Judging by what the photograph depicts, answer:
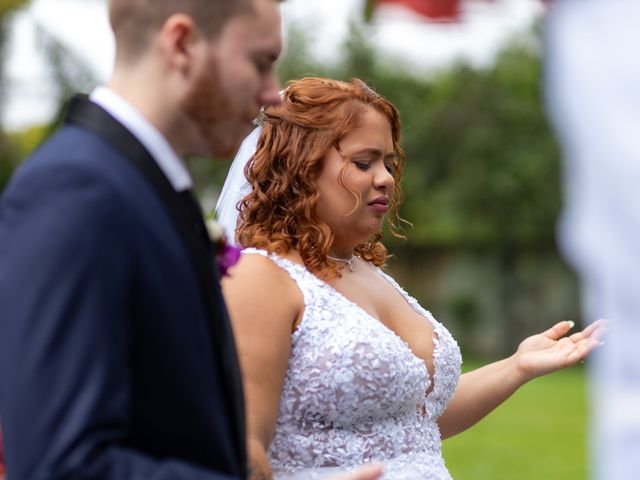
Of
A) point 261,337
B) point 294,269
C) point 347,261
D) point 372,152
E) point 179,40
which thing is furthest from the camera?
point 347,261

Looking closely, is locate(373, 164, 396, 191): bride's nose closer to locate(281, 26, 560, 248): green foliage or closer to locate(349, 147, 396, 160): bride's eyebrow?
locate(349, 147, 396, 160): bride's eyebrow

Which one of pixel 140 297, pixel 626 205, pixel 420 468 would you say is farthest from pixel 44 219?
pixel 420 468

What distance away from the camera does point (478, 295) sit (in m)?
29.4

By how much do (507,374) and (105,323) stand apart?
2.21 m

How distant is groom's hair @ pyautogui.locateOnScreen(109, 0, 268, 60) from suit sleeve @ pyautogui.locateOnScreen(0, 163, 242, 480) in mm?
297

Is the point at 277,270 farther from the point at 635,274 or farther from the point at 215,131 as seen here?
the point at 635,274


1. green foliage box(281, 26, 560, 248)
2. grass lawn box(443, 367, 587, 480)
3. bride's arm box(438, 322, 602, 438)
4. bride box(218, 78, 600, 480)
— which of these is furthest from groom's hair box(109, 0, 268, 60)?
green foliage box(281, 26, 560, 248)

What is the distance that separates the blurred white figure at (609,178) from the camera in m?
1.41

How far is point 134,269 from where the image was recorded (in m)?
1.94

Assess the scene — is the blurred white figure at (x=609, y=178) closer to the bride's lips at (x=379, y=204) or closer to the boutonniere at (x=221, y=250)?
the boutonniere at (x=221, y=250)

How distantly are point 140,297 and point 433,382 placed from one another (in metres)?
1.80

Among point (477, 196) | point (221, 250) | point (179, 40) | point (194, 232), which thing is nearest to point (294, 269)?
point (221, 250)

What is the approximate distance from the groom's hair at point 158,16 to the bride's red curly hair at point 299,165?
1492 millimetres

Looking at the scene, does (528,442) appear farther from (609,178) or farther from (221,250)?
(609,178)
